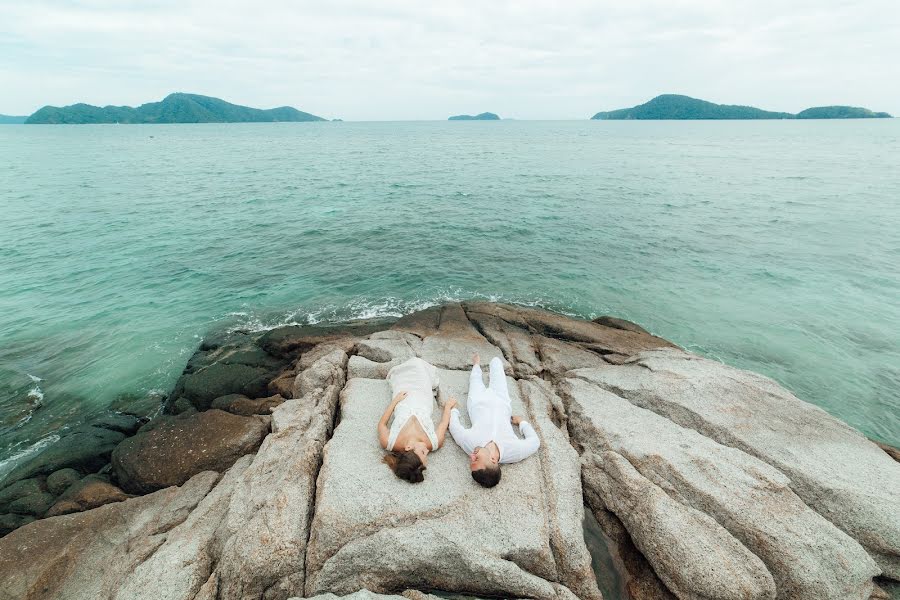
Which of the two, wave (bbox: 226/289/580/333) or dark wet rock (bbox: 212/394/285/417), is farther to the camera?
wave (bbox: 226/289/580/333)

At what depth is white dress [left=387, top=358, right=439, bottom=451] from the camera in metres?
8.62

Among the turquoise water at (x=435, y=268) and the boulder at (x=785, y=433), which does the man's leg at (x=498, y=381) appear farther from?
the turquoise water at (x=435, y=268)

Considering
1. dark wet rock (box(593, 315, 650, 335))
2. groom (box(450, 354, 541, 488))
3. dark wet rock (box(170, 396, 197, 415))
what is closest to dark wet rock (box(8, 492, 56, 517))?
dark wet rock (box(170, 396, 197, 415))

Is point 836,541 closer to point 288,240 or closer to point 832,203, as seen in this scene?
Result: point 288,240

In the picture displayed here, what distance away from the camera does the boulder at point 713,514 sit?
21.1ft

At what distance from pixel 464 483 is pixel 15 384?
1834 cm

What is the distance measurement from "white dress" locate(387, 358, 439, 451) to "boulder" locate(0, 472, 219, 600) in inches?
186

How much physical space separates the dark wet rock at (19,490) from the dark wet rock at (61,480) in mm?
207

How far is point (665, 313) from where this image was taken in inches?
818

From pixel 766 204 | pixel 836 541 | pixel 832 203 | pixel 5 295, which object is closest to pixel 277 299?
pixel 5 295

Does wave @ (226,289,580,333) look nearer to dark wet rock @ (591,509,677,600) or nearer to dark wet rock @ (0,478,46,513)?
dark wet rock @ (0,478,46,513)

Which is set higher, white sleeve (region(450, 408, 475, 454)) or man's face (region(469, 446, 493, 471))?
man's face (region(469, 446, 493, 471))

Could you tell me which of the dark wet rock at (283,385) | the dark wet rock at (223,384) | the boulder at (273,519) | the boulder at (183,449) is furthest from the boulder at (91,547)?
the dark wet rock at (223,384)

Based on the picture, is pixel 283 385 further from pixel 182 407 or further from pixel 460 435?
pixel 460 435
